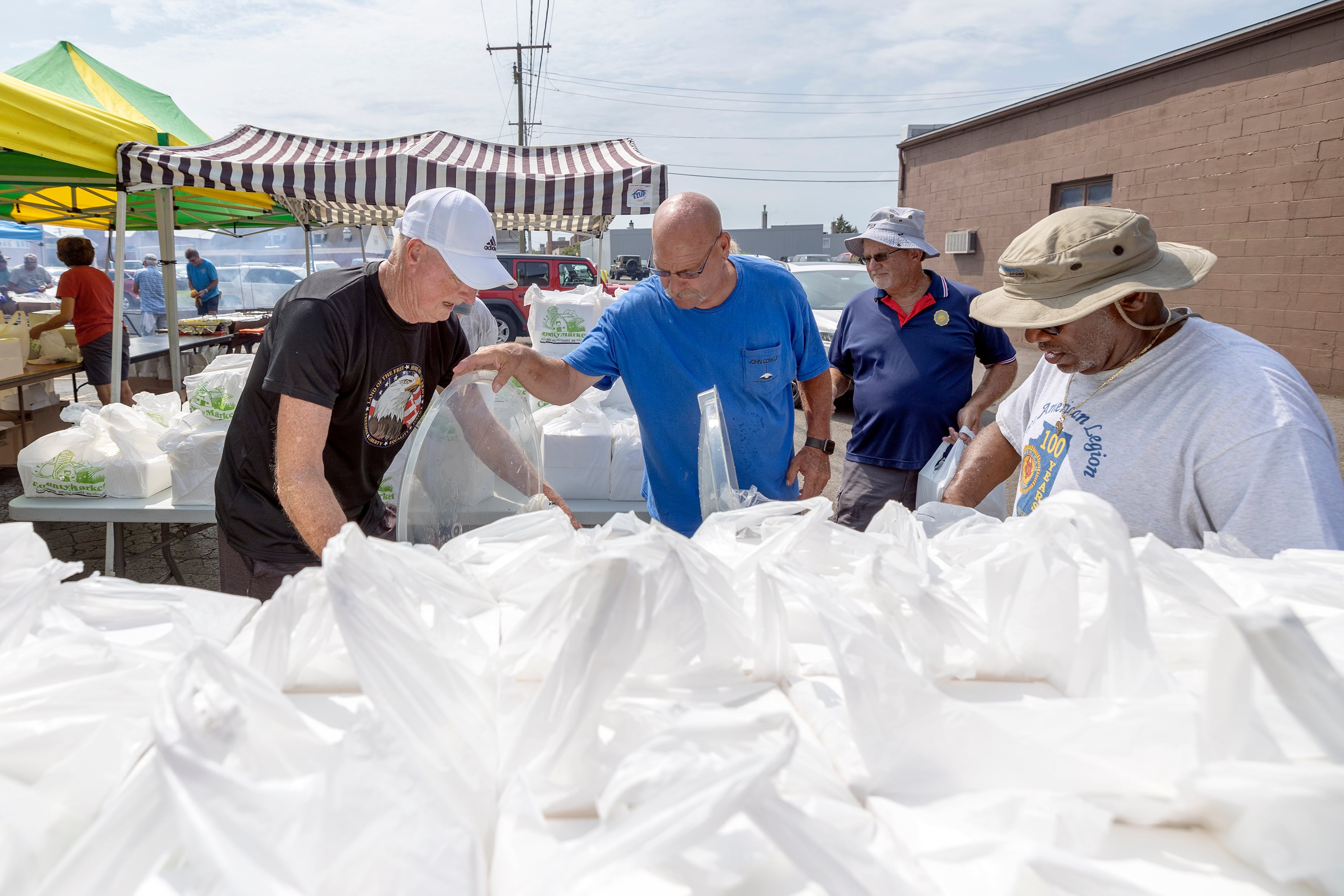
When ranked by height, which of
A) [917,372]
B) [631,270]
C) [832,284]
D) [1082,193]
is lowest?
[917,372]

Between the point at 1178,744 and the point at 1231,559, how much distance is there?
0.50 meters

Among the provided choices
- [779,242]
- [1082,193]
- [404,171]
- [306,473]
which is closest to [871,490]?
[306,473]

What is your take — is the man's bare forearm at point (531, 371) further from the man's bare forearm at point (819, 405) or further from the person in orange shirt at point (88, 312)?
the person in orange shirt at point (88, 312)

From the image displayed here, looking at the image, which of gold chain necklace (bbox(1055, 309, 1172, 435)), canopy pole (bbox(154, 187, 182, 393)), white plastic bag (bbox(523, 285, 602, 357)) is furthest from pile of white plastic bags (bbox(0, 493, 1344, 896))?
canopy pole (bbox(154, 187, 182, 393))

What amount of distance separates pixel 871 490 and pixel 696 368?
117cm

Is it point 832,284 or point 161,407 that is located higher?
point 832,284

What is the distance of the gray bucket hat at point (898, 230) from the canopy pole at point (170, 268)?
5.22m

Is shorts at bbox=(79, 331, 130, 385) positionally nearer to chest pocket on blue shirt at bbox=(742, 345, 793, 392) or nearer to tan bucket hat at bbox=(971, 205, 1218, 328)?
chest pocket on blue shirt at bbox=(742, 345, 793, 392)

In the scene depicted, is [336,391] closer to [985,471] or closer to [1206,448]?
[985,471]

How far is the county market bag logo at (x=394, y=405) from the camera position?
6.64 feet

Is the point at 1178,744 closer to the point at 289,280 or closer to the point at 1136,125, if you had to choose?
the point at 1136,125

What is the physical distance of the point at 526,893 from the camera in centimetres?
54

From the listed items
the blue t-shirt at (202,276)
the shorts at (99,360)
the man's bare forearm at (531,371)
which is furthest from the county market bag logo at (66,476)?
the blue t-shirt at (202,276)

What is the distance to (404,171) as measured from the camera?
526 cm
